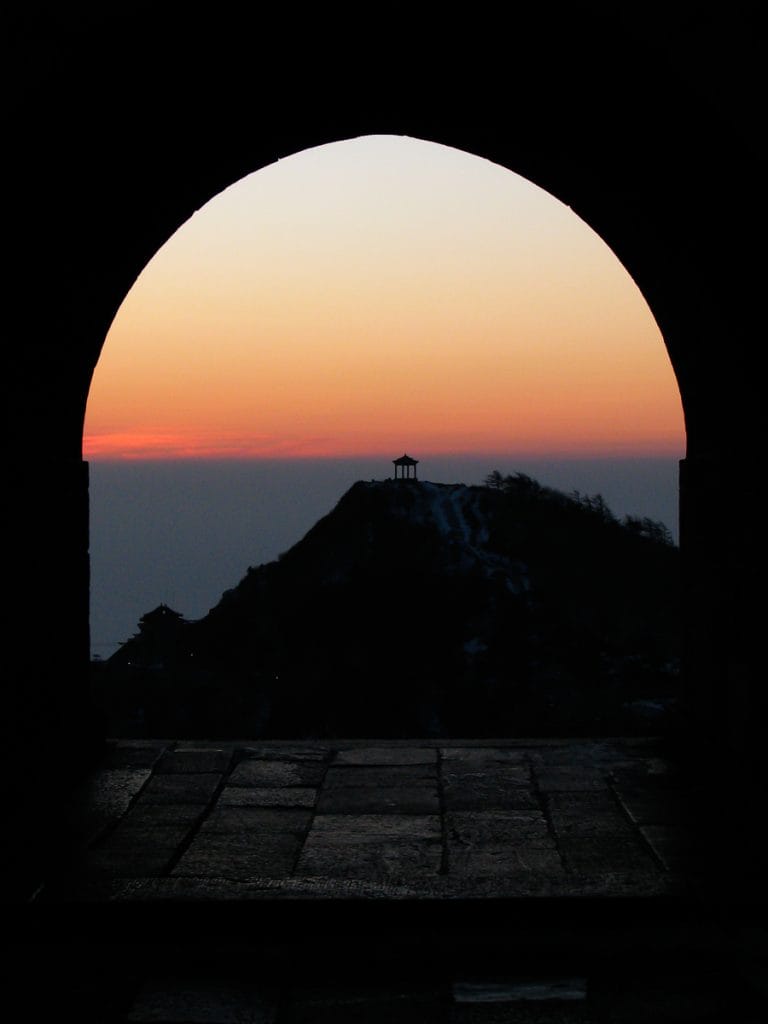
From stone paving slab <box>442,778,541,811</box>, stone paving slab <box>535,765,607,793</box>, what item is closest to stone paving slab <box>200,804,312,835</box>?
stone paving slab <box>442,778,541,811</box>

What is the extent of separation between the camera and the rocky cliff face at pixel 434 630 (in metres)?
12.0

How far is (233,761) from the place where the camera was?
6.79 m

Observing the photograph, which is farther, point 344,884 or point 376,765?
point 376,765

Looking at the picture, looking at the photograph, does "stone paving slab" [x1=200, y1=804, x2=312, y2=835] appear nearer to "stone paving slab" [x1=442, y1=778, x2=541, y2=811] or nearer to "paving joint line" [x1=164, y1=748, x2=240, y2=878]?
"paving joint line" [x1=164, y1=748, x2=240, y2=878]

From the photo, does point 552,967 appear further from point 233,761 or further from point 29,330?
point 29,330

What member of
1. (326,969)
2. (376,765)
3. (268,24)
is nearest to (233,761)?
(376,765)

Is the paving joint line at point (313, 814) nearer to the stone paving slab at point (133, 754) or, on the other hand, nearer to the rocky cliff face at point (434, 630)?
the stone paving slab at point (133, 754)

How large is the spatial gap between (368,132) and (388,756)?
3.52 metres

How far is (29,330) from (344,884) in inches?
121

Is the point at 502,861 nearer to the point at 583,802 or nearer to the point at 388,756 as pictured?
the point at 583,802

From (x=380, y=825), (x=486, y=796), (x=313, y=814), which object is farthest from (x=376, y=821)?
(x=486, y=796)

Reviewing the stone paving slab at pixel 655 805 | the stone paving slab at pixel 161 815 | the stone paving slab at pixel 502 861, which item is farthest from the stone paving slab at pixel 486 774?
the stone paving slab at pixel 161 815

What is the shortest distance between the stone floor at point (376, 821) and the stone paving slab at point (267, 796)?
1 centimetres

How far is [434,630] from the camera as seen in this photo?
1420 centimetres
